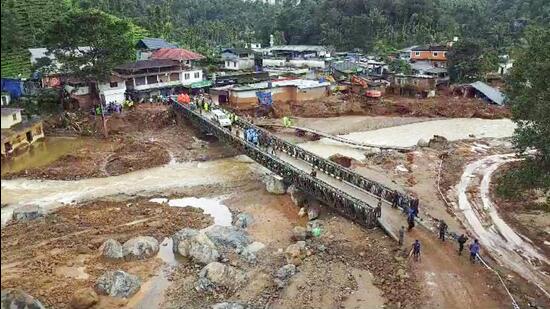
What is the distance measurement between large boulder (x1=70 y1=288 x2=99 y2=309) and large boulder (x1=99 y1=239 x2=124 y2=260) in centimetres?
370

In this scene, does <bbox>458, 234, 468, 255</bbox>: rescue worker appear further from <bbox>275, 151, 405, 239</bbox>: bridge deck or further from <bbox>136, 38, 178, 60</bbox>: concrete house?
<bbox>136, 38, 178, 60</bbox>: concrete house

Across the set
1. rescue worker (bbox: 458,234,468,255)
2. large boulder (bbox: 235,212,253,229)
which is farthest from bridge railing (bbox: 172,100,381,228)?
rescue worker (bbox: 458,234,468,255)

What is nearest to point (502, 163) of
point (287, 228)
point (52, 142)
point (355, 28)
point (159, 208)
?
point (287, 228)

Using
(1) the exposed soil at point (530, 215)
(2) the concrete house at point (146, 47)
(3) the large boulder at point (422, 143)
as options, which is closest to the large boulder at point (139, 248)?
(1) the exposed soil at point (530, 215)

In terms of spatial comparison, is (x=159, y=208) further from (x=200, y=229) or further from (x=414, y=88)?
(x=414, y=88)

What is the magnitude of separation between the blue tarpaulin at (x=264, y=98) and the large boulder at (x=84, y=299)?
38.2m

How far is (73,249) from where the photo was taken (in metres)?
24.8

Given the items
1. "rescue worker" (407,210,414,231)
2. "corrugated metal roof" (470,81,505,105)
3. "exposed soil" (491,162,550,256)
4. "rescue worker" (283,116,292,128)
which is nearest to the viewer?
"rescue worker" (407,210,414,231)

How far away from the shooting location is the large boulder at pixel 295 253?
906 inches

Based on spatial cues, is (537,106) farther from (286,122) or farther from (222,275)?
(286,122)

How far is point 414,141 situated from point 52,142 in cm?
3392

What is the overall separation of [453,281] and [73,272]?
1699cm

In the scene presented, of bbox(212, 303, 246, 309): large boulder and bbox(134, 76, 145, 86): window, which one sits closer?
bbox(212, 303, 246, 309): large boulder

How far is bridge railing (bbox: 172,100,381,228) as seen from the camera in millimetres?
25312
